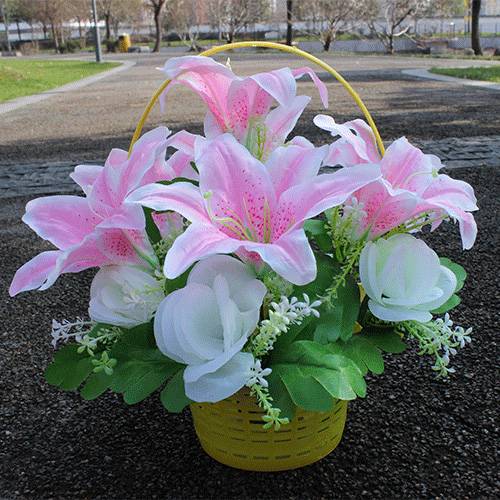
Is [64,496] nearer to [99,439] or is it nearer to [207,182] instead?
[99,439]

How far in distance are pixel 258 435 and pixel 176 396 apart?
297mm

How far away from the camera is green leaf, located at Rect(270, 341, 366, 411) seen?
129 centimetres

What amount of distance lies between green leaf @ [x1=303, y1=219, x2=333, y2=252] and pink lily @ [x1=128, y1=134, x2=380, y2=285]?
152mm

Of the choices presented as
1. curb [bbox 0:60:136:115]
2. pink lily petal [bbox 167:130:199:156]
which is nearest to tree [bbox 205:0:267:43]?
curb [bbox 0:60:136:115]

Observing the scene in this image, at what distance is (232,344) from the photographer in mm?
1268

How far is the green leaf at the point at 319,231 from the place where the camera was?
147 centimetres

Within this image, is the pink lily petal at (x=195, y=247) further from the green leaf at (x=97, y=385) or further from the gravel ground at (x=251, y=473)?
the gravel ground at (x=251, y=473)

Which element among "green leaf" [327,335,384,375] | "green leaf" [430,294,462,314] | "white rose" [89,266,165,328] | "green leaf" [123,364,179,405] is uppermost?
"white rose" [89,266,165,328]

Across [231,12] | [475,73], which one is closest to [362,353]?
[475,73]

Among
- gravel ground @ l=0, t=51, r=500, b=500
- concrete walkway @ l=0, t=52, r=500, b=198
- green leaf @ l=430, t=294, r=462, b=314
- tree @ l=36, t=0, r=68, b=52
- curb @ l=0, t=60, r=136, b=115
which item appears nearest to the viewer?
green leaf @ l=430, t=294, r=462, b=314

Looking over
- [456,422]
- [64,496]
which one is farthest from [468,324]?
[64,496]

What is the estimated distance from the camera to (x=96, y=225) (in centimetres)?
135

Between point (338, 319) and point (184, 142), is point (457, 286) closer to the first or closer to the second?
point (338, 319)

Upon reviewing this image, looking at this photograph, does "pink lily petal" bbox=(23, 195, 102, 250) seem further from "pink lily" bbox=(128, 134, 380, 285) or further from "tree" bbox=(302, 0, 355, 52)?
"tree" bbox=(302, 0, 355, 52)
